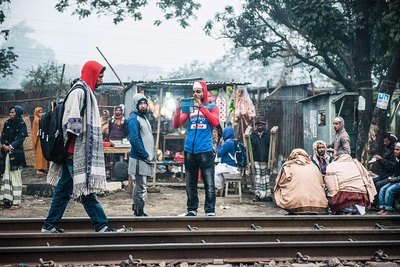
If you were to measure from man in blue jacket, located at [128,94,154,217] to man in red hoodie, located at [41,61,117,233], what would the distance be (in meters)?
1.74

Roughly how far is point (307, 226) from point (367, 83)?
10.2 meters

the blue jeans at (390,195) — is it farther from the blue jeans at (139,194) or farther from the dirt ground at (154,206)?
the blue jeans at (139,194)

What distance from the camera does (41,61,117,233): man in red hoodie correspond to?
4910mm

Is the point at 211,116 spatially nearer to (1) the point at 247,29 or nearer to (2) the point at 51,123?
(2) the point at 51,123

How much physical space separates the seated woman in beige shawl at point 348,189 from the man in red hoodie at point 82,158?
155 inches

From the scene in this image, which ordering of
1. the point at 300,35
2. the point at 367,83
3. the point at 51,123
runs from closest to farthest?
the point at 51,123 → the point at 367,83 → the point at 300,35

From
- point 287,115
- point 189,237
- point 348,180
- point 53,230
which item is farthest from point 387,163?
point 287,115

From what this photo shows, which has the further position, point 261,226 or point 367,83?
point 367,83

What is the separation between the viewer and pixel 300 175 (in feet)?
23.6

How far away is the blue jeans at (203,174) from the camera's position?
664cm

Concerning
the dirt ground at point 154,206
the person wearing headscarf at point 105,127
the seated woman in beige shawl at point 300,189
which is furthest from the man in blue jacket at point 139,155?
the person wearing headscarf at point 105,127

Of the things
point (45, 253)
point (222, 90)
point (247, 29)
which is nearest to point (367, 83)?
point (222, 90)

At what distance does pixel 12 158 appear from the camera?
28.0ft

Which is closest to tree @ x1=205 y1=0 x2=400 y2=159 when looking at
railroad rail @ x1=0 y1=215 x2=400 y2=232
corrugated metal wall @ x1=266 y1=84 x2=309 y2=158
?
corrugated metal wall @ x1=266 y1=84 x2=309 y2=158
